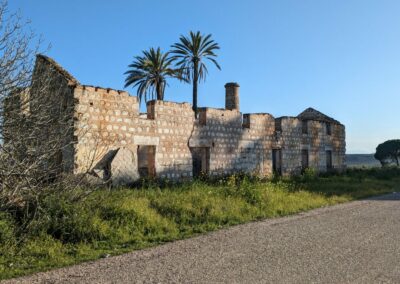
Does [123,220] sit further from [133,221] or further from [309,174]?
[309,174]

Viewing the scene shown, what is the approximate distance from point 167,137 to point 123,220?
5741mm

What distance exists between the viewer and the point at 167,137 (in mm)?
13531

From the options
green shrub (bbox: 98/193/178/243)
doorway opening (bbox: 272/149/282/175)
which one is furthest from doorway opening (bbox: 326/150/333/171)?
green shrub (bbox: 98/193/178/243)

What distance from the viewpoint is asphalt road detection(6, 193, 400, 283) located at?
514 cm

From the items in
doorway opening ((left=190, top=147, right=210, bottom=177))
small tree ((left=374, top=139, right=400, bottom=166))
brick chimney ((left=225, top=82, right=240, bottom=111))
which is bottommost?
doorway opening ((left=190, top=147, right=210, bottom=177))

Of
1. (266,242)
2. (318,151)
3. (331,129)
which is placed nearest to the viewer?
(266,242)

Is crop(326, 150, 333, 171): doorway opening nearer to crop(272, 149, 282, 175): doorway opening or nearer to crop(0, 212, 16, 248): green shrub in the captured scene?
crop(272, 149, 282, 175): doorway opening

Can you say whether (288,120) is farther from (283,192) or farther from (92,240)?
(92,240)

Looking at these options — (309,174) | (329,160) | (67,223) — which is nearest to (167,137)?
(67,223)

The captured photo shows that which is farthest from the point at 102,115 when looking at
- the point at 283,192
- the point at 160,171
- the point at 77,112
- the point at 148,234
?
the point at 283,192

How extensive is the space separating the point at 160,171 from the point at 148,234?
5389 mm

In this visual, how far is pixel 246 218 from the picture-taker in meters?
9.55

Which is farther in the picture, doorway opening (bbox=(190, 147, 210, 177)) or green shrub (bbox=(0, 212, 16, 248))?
doorway opening (bbox=(190, 147, 210, 177))

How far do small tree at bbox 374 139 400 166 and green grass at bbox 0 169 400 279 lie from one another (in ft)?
147
